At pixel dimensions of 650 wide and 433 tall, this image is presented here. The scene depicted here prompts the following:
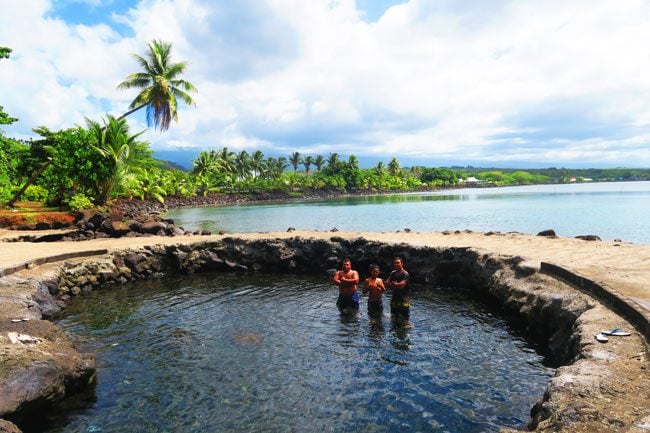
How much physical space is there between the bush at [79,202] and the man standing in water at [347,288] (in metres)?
28.1

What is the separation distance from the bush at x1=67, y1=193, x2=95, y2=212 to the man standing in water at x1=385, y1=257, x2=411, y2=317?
29.7m

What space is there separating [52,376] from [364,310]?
340 inches

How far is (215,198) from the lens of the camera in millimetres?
95812

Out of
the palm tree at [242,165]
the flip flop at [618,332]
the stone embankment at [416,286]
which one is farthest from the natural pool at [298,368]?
the palm tree at [242,165]

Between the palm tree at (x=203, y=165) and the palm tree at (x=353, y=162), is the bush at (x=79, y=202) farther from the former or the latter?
the palm tree at (x=353, y=162)

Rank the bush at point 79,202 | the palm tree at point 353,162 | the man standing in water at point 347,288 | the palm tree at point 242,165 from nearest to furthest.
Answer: the man standing in water at point 347,288
the bush at point 79,202
the palm tree at point 242,165
the palm tree at point 353,162

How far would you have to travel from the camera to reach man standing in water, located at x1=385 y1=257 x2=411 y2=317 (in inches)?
498

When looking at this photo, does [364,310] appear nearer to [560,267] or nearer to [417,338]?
[417,338]

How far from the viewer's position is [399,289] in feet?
41.5

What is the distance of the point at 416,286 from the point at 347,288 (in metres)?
4.99

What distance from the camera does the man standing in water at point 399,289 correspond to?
1264 centimetres

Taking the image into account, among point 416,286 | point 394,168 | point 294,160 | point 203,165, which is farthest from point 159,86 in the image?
point 394,168

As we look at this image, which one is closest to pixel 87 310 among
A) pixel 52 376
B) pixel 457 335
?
pixel 52 376

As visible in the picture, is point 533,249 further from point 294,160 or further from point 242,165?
point 294,160
